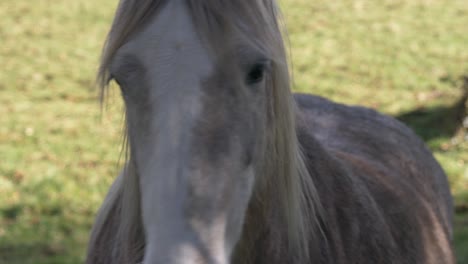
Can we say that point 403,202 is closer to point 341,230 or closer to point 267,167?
point 341,230

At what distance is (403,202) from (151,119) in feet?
5.41

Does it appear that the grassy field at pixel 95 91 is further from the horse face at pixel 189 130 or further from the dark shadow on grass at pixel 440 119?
the horse face at pixel 189 130

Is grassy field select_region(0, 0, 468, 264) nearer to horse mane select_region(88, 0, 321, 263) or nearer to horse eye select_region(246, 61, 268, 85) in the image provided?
horse mane select_region(88, 0, 321, 263)

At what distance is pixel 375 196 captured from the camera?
272cm

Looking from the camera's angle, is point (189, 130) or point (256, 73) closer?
point (189, 130)

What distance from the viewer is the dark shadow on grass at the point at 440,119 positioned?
23.9 feet

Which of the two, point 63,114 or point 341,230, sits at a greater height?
point 341,230

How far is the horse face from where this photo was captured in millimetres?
1506

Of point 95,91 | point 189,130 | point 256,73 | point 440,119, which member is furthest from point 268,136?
point 440,119

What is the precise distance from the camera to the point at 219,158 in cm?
159

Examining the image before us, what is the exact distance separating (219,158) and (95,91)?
6.26 m

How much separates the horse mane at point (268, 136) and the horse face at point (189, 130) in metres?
0.04

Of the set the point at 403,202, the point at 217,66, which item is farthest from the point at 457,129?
the point at 217,66

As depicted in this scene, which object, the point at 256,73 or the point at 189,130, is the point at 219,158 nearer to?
the point at 189,130
